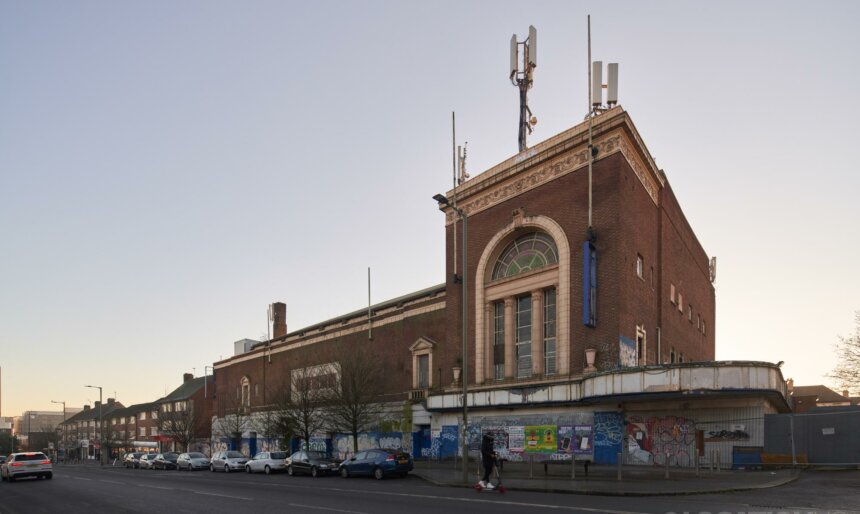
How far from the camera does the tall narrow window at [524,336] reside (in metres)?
34.2

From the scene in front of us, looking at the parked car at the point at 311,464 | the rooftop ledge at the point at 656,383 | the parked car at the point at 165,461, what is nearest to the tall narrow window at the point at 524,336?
the rooftop ledge at the point at 656,383

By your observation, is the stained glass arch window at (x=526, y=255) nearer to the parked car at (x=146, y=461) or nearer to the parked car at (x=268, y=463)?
the parked car at (x=268, y=463)

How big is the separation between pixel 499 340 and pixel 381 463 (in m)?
9.99

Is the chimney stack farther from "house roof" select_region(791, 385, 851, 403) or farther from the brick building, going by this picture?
"house roof" select_region(791, 385, 851, 403)

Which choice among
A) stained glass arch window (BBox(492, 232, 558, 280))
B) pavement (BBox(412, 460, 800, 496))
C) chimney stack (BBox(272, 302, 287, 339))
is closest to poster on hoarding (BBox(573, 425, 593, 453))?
pavement (BBox(412, 460, 800, 496))

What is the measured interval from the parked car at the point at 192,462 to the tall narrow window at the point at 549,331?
30.5m

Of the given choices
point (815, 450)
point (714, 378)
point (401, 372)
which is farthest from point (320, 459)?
point (815, 450)

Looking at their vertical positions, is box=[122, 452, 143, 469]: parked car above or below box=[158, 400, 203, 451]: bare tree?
below

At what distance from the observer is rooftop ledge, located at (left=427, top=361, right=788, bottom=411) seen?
24547 millimetres

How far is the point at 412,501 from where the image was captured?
17766 mm

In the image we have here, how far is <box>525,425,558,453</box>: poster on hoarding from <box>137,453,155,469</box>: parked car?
3785 centimetres

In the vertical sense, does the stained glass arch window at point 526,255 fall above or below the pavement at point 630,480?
above

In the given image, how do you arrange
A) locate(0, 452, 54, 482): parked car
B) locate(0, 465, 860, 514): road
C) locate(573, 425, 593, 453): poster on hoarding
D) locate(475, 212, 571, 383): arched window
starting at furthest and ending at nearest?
locate(0, 452, 54, 482): parked car, locate(475, 212, 571, 383): arched window, locate(573, 425, 593, 453): poster on hoarding, locate(0, 465, 860, 514): road

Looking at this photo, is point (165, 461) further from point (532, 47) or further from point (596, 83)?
point (596, 83)
